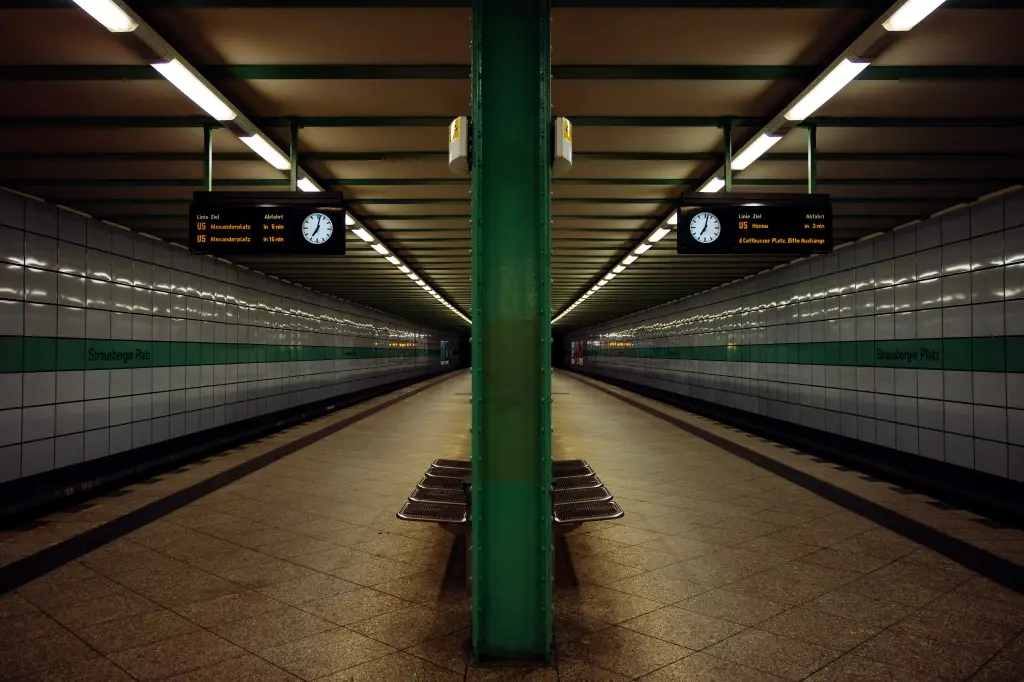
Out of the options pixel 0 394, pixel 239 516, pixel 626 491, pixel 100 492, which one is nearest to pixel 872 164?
pixel 626 491

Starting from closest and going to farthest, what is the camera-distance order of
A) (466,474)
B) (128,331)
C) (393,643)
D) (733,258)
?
(393,643), (466,474), (128,331), (733,258)

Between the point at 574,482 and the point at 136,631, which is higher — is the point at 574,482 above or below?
above

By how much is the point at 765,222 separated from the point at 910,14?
241 centimetres

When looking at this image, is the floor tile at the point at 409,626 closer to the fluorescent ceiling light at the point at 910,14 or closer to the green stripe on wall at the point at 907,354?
the fluorescent ceiling light at the point at 910,14

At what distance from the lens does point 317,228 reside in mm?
5805

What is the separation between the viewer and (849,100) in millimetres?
4766

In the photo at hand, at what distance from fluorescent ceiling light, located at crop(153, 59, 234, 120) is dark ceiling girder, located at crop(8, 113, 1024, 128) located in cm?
62

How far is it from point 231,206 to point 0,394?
370 centimetres

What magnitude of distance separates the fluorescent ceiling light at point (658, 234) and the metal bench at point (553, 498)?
446 centimetres

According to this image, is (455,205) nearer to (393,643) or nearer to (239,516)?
(239,516)

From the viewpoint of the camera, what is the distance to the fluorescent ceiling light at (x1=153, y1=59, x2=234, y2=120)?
4.02 meters

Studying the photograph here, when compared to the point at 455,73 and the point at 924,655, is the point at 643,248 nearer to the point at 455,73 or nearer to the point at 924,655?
the point at 455,73

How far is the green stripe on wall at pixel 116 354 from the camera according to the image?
6.91 m

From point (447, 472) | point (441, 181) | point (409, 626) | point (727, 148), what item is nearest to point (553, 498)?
point (447, 472)
